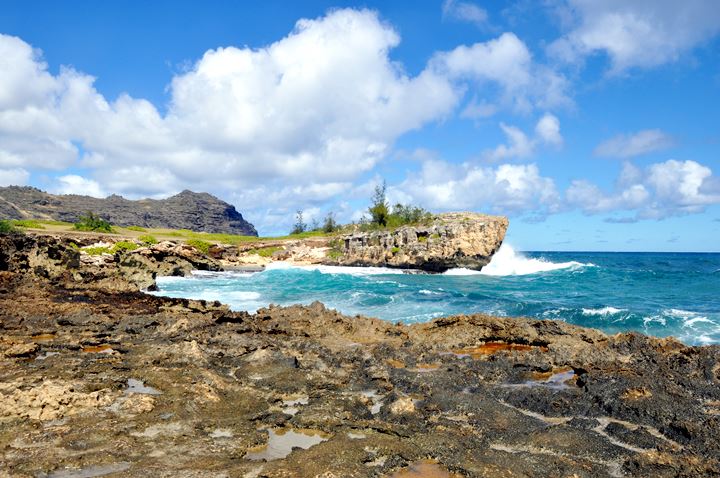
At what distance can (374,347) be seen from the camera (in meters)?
12.8

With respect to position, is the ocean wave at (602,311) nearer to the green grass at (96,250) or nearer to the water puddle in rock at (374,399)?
the water puddle in rock at (374,399)

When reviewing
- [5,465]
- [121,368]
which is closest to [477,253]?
[121,368]

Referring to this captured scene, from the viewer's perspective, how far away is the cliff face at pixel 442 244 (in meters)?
55.3

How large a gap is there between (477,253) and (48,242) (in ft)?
138

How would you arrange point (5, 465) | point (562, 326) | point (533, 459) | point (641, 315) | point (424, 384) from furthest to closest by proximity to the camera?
point (641, 315) < point (562, 326) < point (424, 384) < point (533, 459) < point (5, 465)

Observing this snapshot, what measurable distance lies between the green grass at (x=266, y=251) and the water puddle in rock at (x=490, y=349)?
5307 cm

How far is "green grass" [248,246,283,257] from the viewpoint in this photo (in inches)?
2559

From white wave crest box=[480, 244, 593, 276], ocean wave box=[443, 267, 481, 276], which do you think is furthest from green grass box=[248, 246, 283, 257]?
white wave crest box=[480, 244, 593, 276]

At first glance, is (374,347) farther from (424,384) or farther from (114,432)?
(114,432)

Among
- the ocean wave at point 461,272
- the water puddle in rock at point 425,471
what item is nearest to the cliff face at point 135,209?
the ocean wave at point 461,272

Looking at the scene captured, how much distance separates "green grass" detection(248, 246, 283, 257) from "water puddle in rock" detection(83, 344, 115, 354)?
5254 centimetres

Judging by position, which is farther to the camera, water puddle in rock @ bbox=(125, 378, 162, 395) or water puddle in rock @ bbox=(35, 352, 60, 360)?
water puddle in rock @ bbox=(35, 352, 60, 360)

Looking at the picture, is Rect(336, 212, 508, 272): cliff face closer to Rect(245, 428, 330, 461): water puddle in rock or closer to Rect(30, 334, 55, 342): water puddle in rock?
Rect(30, 334, 55, 342): water puddle in rock

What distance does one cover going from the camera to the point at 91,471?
571cm
